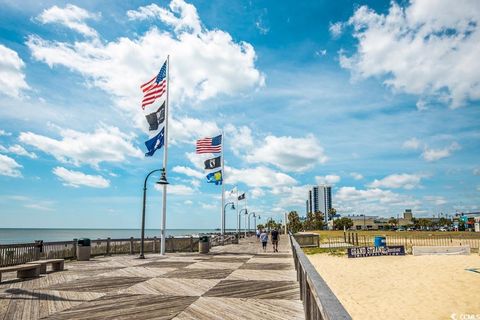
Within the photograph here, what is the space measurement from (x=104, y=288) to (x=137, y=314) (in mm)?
3304

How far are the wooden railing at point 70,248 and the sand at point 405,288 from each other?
396 inches

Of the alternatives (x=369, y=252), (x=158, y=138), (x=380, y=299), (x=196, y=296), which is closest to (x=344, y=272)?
(x=380, y=299)

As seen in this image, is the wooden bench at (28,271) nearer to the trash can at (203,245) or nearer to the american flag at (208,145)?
the trash can at (203,245)

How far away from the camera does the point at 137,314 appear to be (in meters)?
7.05

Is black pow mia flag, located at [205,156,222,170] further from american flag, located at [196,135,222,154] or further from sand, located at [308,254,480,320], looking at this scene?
sand, located at [308,254,480,320]

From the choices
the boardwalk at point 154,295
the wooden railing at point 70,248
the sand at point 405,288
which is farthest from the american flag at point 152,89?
the sand at point 405,288

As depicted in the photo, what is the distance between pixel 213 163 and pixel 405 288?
18.3 metres

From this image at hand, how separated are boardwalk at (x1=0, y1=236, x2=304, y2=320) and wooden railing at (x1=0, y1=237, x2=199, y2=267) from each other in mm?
2811

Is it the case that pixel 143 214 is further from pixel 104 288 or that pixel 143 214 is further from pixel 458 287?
pixel 458 287

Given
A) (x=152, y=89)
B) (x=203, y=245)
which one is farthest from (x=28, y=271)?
(x=152, y=89)

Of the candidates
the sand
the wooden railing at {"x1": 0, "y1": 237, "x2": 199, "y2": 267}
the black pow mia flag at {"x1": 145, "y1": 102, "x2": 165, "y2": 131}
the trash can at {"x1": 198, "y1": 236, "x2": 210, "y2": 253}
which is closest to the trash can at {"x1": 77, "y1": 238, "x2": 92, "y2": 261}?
the wooden railing at {"x1": 0, "y1": 237, "x2": 199, "y2": 267}

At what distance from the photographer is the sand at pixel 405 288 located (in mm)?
12555

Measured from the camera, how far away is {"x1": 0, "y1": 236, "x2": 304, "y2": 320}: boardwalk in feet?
23.4

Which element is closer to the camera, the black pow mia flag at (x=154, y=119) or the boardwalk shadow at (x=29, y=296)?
the boardwalk shadow at (x=29, y=296)
